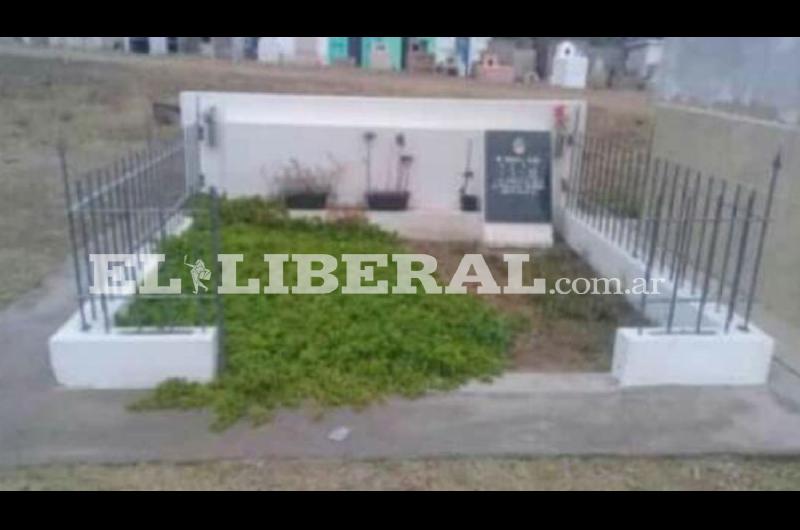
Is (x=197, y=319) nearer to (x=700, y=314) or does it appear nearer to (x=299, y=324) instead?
(x=299, y=324)

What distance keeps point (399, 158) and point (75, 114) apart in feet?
40.7

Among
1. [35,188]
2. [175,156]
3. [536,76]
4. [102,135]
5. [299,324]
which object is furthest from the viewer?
[536,76]

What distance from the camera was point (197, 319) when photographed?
4121 millimetres

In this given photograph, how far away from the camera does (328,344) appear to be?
4051mm

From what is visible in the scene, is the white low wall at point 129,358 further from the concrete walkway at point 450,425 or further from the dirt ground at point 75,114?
the dirt ground at point 75,114

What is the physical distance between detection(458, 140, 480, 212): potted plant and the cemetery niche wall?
0.01 meters

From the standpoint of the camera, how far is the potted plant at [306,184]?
7031 mm

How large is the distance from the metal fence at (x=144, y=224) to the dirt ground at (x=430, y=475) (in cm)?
98

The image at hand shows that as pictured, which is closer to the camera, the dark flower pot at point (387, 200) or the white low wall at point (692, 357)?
the white low wall at point (692, 357)

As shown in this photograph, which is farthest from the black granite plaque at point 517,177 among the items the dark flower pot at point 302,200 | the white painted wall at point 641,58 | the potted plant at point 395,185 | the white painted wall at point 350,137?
the white painted wall at point 641,58

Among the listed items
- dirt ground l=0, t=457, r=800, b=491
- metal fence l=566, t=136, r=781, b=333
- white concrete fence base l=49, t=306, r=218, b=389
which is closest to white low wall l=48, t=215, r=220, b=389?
white concrete fence base l=49, t=306, r=218, b=389

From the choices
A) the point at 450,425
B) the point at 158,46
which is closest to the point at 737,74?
the point at 450,425

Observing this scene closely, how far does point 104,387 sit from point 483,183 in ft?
14.9

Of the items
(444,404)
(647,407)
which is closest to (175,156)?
(444,404)
